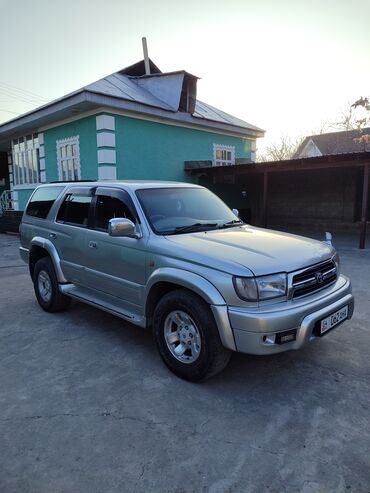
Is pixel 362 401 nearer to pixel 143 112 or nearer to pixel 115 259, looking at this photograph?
pixel 115 259

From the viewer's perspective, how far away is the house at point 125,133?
36.3ft

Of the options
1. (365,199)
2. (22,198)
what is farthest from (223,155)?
(22,198)

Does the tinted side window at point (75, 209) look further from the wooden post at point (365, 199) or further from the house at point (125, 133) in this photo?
the wooden post at point (365, 199)

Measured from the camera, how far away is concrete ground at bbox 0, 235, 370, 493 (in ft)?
7.18

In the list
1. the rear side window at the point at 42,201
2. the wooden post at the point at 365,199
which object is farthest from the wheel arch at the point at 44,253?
the wooden post at the point at 365,199

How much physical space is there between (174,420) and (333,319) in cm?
165

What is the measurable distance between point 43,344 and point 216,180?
11970mm

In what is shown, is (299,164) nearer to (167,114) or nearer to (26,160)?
(167,114)

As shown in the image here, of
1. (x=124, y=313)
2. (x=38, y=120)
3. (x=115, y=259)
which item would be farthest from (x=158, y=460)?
(x=38, y=120)

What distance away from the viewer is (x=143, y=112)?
38.1 ft

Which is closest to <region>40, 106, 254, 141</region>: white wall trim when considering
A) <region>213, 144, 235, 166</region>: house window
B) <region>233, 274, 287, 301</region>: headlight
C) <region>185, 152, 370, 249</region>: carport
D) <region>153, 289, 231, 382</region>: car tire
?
<region>213, 144, 235, 166</region>: house window

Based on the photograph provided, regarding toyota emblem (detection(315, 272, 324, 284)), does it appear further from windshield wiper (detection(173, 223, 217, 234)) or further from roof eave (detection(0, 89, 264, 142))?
roof eave (detection(0, 89, 264, 142))

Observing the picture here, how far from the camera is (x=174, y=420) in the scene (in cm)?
273

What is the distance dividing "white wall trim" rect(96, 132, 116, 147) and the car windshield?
7.11 metres
